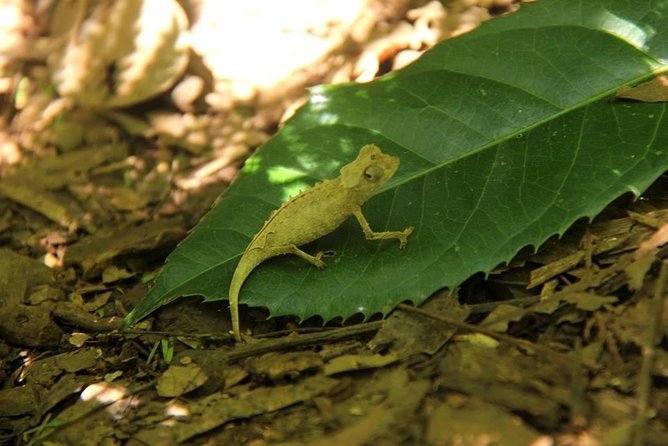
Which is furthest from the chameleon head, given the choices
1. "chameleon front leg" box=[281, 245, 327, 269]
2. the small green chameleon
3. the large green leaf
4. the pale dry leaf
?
the pale dry leaf

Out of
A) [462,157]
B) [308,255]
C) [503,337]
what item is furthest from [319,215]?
[503,337]

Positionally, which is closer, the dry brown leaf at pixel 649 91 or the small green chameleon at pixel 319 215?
the dry brown leaf at pixel 649 91

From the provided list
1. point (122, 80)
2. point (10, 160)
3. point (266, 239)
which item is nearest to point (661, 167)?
point (266, 239)

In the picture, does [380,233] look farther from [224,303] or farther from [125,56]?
[125,56]

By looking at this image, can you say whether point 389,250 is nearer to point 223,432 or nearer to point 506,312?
point 506,312

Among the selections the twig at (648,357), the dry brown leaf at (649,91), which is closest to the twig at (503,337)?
the twig at (648,357)

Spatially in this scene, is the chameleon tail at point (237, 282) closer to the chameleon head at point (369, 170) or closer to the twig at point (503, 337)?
the chameleon head at point (369, 170)

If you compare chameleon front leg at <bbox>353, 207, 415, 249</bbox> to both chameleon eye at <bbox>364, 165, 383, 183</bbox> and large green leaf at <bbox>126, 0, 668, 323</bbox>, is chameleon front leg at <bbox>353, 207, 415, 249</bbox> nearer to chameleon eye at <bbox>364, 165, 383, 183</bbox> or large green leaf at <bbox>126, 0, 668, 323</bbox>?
large green leaf at <bbox>126, 0, 668, 323</bbox>
